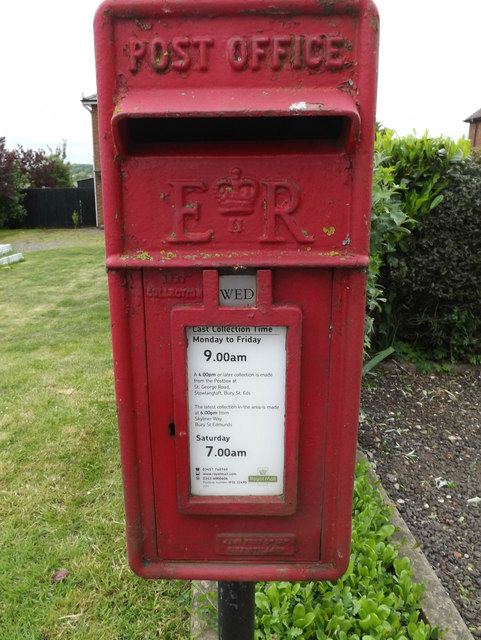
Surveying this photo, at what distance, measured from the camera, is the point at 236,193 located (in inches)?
44.3

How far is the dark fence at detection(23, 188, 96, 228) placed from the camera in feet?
68.7

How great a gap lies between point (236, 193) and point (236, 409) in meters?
0.52

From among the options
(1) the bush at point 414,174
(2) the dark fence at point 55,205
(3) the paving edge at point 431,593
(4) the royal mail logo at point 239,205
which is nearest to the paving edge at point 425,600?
(3) the paving edge at point 431,593

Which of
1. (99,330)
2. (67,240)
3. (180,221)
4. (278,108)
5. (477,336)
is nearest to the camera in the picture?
(278,108)

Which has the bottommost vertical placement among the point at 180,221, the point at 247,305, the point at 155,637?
the point at 155,637

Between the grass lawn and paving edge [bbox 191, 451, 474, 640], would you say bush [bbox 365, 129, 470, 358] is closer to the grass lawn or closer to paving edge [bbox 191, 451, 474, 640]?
paving edge [bbox 191, 451, 474, 640]

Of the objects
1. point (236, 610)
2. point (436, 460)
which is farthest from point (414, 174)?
point (236, 610)

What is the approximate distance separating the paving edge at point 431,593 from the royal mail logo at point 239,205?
164 cm

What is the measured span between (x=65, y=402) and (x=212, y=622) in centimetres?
239

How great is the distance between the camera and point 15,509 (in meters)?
2.75

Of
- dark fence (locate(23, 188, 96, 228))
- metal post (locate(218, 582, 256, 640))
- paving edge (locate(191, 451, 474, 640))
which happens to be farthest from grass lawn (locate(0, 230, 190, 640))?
dark fence (locate(23, 188, 96, 228))

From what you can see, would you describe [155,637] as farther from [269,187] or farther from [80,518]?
[269,187]

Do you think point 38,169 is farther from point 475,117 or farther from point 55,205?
point 475,117

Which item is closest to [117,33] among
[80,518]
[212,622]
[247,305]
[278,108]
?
[278,108]
